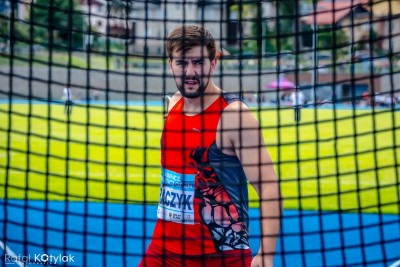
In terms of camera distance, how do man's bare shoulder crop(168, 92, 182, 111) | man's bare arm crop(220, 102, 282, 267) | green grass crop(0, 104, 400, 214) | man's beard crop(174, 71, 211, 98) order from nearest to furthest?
man's bare arm crop(220, 102, 282, 267), man's beard crop(174, 71, 211, 98), man's bare shoulder crop(168, 92, 182, 111), green grass crop(0, 104, 400, 214)

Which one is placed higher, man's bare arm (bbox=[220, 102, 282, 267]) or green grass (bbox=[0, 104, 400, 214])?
green grass (bbox=[0, 104, 400, 214])

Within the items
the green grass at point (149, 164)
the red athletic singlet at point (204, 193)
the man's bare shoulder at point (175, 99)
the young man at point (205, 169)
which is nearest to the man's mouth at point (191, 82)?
the young man at point (205, 169)

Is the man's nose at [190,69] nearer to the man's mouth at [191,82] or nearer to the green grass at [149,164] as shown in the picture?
the man's mouth at [191,82]

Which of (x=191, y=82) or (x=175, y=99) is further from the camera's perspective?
(x=175, y=99)

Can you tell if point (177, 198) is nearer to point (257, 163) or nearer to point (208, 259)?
point (208, 259)

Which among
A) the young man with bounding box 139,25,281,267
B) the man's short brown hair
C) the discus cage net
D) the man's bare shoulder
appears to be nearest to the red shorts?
the young man with bounding box 139,25,281,267

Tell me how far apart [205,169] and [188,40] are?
45 cm

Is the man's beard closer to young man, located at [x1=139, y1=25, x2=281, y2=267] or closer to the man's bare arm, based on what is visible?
young man, located at [x1=139, y1=25, x2=281, y2=267]

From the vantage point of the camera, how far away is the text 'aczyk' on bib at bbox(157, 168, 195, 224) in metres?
2.24

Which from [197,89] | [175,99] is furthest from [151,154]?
[197,89]

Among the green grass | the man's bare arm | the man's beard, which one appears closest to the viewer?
the man's bare arm

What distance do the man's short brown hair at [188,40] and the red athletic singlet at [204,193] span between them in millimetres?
192

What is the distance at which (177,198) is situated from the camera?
226 centimetres

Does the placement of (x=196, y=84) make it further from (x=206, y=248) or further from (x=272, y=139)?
(x=272, y=139)
